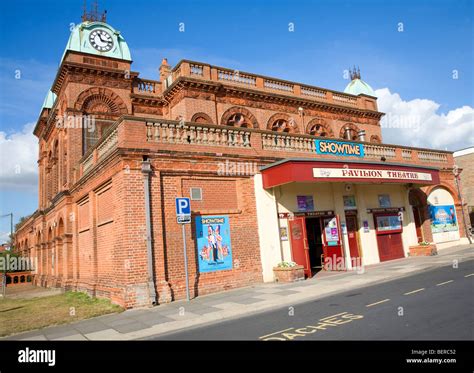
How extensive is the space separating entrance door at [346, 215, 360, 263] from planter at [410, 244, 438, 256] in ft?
13.4

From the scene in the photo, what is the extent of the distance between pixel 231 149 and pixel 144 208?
4.24 m

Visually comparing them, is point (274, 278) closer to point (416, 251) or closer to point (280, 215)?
point (280, 215)

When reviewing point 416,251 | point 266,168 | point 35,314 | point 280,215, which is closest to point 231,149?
point 266,168

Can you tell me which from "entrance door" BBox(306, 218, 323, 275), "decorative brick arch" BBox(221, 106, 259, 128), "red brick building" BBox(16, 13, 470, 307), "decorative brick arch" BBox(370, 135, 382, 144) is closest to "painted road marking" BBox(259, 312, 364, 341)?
"red brick building" BBox(16, 13, 470, 307)

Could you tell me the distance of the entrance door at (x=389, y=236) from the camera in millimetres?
17719

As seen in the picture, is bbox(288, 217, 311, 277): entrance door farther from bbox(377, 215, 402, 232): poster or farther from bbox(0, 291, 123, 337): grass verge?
bbox(0, 291, 123, 337): grass verge

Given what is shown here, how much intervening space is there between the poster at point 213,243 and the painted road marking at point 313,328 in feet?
18.6

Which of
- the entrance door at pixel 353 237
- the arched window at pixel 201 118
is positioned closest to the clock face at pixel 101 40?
the arched window at pixel 201 118

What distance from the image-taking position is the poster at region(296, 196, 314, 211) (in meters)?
15.0

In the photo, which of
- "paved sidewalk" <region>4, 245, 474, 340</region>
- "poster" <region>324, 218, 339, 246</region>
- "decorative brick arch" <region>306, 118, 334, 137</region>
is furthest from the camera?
"decorative brick arch" <region>306, 118, 334, 137</region>

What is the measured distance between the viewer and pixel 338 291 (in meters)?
10.8

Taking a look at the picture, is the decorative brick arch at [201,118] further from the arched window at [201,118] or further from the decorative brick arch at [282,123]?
the decorative brick arch at [282,123]

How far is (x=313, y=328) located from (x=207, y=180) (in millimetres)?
7408
